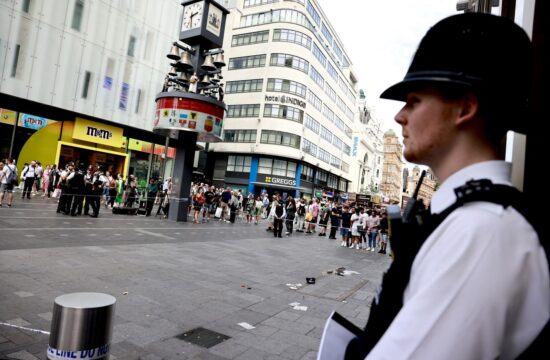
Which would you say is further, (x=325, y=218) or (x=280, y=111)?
(x=280, y=111)

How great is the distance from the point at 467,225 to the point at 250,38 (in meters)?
52.1

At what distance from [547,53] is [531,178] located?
62 centimetres

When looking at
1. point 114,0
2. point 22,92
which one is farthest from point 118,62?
point 22,92

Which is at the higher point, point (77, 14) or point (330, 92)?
point (330, 92)

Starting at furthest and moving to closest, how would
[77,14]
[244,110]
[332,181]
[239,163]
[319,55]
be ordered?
[332,181]
[319,55]
[244,110]
[239,163]
[77,14]

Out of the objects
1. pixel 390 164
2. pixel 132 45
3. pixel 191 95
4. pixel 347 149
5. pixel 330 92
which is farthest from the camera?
pixel 390 164

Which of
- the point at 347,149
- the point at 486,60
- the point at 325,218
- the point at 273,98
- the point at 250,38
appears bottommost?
the point at 325,218

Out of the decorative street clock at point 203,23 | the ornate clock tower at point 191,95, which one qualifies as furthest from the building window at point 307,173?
the decorative street clock at point 203,23

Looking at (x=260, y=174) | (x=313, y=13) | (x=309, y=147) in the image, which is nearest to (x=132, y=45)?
(x=260, y=174)

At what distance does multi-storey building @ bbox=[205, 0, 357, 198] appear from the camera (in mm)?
45906

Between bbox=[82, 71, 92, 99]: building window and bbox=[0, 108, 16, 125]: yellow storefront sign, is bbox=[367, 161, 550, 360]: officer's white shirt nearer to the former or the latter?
bbox=[0, 108, 16, 125]: yellow storefront sign

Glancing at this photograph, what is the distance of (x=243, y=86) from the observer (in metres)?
48.7

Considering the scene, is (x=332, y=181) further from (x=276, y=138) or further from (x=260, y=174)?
(x=260, y=174)

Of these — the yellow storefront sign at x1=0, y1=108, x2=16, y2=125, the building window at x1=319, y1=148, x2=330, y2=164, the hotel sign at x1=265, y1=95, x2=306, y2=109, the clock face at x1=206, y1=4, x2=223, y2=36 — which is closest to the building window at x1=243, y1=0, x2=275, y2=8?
the hotel sign at x1=265, y1=95, x2=306, y2=109
